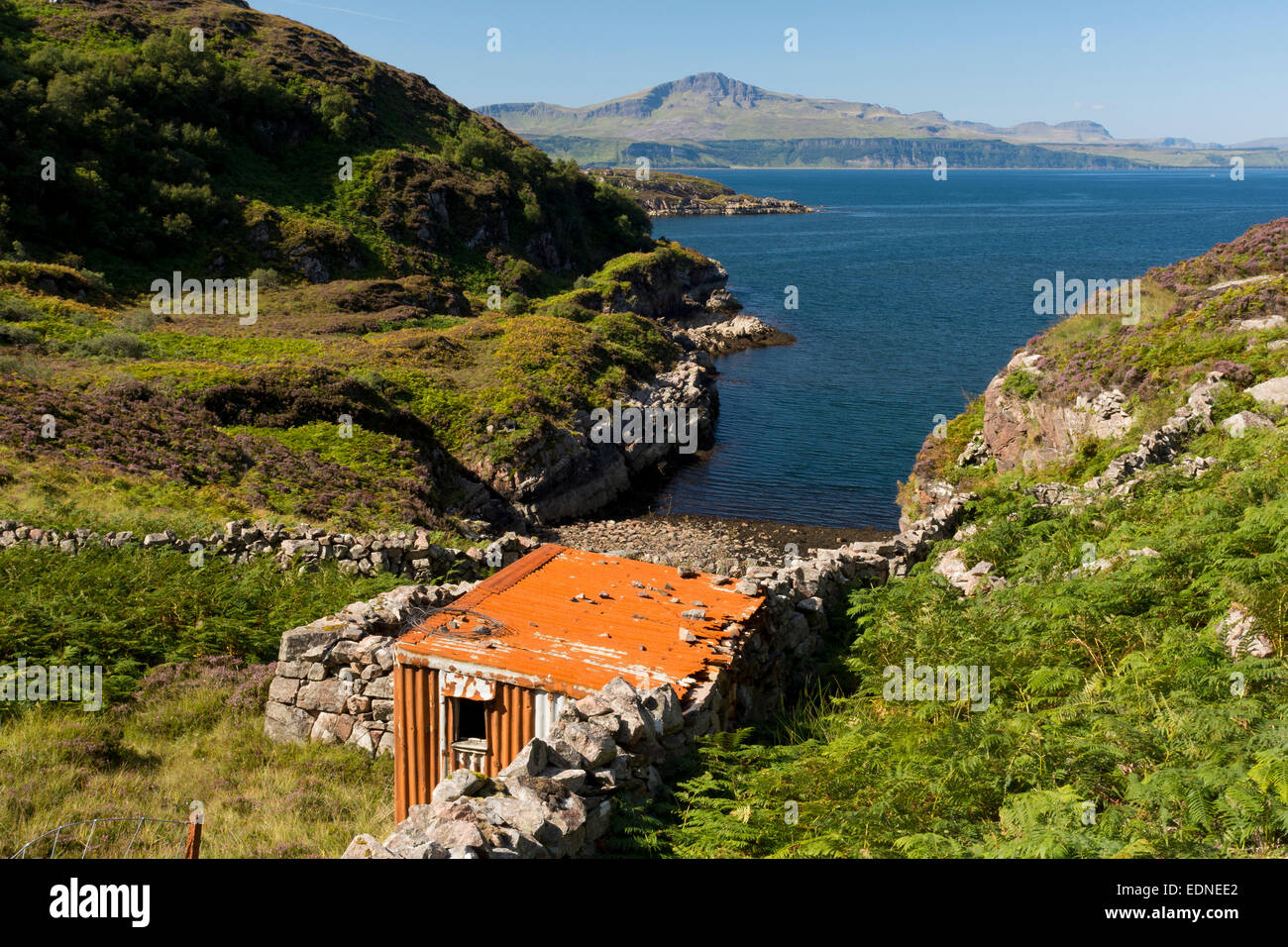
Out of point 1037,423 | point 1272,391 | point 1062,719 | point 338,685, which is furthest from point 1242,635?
point 1037,423

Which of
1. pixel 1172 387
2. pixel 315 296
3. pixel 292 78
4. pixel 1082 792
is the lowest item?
pixel 1082 792

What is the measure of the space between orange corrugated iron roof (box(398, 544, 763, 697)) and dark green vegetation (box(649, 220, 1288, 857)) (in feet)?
4.66

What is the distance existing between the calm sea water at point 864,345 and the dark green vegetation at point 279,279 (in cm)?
934

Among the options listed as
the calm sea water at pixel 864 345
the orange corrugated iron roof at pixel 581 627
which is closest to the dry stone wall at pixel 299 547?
the orange corrugated iron roof at pixel 581 627

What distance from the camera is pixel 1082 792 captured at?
754 centimetres

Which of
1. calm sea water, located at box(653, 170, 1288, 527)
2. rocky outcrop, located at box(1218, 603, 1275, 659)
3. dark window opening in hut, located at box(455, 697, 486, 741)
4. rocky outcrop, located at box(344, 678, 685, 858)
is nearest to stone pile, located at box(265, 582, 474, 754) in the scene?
dark window opening in hut, located at box(455, 697, 486, 741)

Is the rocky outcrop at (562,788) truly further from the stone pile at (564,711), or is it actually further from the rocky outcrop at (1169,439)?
the rocky outcrop at (1169,439)

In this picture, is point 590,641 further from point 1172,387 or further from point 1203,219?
point 1203,219

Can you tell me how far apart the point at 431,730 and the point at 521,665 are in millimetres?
1522

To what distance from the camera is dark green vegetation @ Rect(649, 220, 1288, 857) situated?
22.5 ft

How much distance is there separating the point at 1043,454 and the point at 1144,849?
1057 inches

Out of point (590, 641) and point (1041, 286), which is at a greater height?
point (1041, 286)

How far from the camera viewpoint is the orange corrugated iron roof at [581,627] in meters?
10.2
